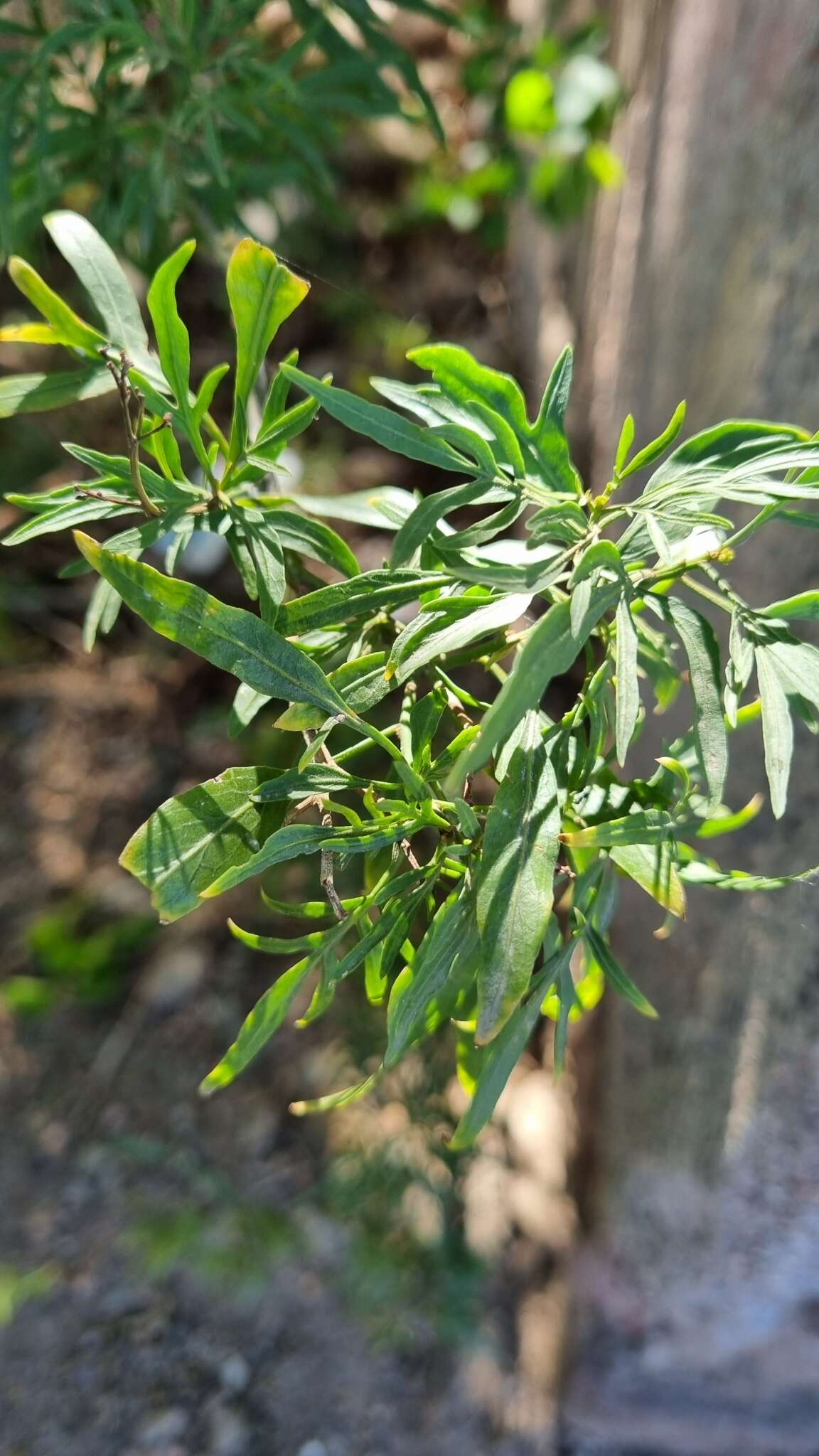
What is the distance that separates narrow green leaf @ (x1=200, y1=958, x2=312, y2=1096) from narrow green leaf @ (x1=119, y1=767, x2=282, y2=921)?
0.28ft

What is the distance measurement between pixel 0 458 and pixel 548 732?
61.6 inches

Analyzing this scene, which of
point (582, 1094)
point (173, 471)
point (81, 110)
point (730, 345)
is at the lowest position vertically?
point (582, 1094)

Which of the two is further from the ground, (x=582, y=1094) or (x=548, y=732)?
(x=548, y=732)

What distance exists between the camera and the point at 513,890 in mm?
528

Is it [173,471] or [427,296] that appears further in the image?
[427,296]

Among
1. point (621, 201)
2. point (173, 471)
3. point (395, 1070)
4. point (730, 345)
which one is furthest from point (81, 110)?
point (395, 1070)

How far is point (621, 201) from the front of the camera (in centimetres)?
176

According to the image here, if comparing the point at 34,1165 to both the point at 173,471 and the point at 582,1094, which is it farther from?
the point at 173,471

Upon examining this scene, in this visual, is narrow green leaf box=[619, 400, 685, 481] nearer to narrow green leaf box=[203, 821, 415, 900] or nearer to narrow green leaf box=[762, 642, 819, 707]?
narrow green leaf box=[762, 642, 819, 707]

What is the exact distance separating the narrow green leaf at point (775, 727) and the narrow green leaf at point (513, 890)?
0.14 metres

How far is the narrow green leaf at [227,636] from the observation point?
0.54 meters

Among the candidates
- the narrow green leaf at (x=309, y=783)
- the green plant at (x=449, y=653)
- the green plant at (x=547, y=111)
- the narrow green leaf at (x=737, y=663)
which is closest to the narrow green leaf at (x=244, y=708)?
the green plant at (x=449, y=653)

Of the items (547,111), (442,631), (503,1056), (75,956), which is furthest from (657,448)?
(75,956)

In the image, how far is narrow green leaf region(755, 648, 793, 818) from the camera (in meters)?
0.56
